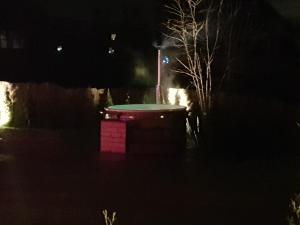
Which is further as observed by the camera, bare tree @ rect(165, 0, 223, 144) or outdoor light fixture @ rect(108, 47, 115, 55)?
outdoor light fixture @ rect(108, 47, 115, 55)

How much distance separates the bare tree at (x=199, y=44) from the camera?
1573 centimetres

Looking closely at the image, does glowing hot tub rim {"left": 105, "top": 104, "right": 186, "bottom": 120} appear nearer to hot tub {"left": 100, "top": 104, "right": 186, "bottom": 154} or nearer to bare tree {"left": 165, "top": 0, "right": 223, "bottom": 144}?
hot tub {"left": 100, "top": 104, "right": 186, "bottom": 154}

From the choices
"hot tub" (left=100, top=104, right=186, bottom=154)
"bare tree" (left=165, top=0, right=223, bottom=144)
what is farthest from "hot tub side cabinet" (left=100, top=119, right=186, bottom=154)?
"bare tree" (left=165, top=0, right=223, bottom=144)

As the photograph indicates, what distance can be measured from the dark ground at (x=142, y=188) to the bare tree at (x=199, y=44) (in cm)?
312

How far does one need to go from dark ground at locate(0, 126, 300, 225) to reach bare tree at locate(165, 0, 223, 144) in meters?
3.12

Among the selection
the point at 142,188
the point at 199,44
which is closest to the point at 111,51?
the point at 199,44

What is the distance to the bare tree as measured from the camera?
15.7 meters

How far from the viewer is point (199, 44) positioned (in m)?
18.5

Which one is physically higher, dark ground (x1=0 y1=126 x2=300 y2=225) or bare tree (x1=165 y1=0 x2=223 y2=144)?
bare tree (x1=165 y1=0 x2=223 y2=144)

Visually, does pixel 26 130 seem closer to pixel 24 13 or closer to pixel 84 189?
pixel 84 189

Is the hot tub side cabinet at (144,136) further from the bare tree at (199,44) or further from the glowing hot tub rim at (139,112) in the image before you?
the bare tree at (199,44)

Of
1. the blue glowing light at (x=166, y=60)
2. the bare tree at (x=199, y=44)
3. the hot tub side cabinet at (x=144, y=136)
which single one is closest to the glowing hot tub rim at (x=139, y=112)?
the hot tub side cabinet at (x=144, y=136)

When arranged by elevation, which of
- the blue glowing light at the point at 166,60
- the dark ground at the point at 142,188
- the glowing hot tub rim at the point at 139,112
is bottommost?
the dark ground at the point at 142,188

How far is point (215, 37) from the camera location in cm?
1861
